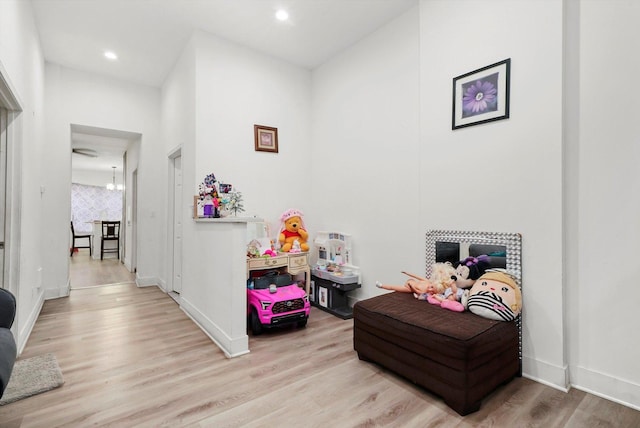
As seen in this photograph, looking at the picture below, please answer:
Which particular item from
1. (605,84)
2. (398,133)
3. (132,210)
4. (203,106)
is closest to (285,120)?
(203,106)

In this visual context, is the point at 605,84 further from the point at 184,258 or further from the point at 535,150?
the point at 184,258

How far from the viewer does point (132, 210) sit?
575cm

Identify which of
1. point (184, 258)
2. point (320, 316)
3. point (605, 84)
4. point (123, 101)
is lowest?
point (320, 316)

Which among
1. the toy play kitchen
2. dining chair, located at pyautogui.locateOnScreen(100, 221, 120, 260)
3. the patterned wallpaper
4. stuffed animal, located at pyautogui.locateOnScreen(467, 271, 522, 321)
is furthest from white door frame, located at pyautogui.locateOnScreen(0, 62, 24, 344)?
the patterned wallpaper

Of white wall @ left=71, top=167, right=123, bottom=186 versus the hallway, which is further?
white wall @ left=71, top=167, right=123, bottom=186

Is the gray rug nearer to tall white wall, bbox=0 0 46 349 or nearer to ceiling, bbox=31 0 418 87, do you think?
tall white wall, bbox=0 0 46 349

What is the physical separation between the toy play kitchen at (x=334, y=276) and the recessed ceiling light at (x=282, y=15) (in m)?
2.28

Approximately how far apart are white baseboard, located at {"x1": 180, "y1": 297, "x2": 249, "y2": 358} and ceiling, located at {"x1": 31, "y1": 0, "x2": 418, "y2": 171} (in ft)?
9.51

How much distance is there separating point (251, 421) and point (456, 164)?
7.27 feet

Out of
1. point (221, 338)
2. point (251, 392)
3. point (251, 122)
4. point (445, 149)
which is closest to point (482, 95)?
point (445, 149)

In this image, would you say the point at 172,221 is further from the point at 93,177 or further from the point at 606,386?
the point at 93,177

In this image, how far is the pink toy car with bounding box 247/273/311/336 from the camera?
2.75 metres

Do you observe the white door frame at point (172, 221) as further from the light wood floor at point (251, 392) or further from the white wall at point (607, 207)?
the white wall at point (607, 207)

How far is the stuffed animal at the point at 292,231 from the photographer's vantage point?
11.7ft
